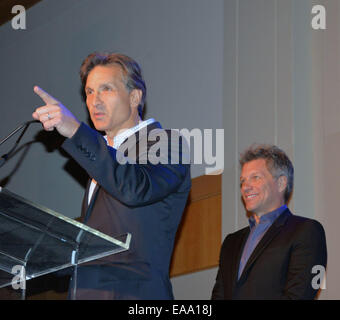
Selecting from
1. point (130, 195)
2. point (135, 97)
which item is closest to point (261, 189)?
point (135, 97)

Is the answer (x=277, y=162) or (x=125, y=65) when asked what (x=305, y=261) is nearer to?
(x=277, y=162)

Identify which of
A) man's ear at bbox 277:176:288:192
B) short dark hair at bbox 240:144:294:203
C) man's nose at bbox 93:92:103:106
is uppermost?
man's nose at bbox 93:92:103:106

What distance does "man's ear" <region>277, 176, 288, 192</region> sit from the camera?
3.78m

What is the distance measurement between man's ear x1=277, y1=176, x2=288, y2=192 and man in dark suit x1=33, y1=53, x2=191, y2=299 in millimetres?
1315

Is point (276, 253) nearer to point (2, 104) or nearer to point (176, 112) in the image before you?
point (176, 112)

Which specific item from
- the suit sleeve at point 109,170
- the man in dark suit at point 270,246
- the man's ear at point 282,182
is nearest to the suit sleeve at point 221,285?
the man in dark suit at point 270,246

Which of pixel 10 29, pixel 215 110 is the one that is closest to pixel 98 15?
pixel 10 29

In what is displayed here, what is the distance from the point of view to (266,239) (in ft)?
11.3

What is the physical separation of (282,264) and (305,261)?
12 centimetres

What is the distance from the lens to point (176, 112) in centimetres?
527

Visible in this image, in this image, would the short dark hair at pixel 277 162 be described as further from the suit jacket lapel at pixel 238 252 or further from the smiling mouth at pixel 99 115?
the smiling mouth at pixel 99 115

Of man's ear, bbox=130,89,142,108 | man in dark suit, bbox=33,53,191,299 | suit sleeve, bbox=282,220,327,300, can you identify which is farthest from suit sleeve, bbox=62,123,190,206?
suit sleeve, bbox=282,220,327,300

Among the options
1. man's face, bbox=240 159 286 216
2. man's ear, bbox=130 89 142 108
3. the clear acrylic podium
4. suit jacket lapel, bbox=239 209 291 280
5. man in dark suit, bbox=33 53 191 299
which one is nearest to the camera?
the clear acrylic podium

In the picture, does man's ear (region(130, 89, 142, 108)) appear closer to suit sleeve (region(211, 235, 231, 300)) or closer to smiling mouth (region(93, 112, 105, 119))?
smiling mouth (region(93, 112, 105, 119))
